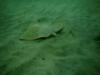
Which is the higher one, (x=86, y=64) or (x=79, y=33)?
(x=79, y=33)

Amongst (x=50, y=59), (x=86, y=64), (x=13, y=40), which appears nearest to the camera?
(x=86, y=64)

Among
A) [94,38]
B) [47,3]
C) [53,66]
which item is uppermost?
[47,3]

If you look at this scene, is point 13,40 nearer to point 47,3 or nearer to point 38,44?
point 38,44

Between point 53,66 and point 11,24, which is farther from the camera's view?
point 11,24

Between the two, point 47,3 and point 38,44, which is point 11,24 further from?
point 47,3

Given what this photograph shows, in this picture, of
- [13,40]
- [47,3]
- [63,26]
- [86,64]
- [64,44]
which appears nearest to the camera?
[86,64]

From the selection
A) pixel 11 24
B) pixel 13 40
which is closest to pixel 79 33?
pixel 13 40

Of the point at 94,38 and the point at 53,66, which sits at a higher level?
the point at 94,38

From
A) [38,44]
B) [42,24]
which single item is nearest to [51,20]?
[42,24]

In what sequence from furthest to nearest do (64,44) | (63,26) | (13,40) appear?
1. (63,26)
2. (13,40)
3. (64,44)
